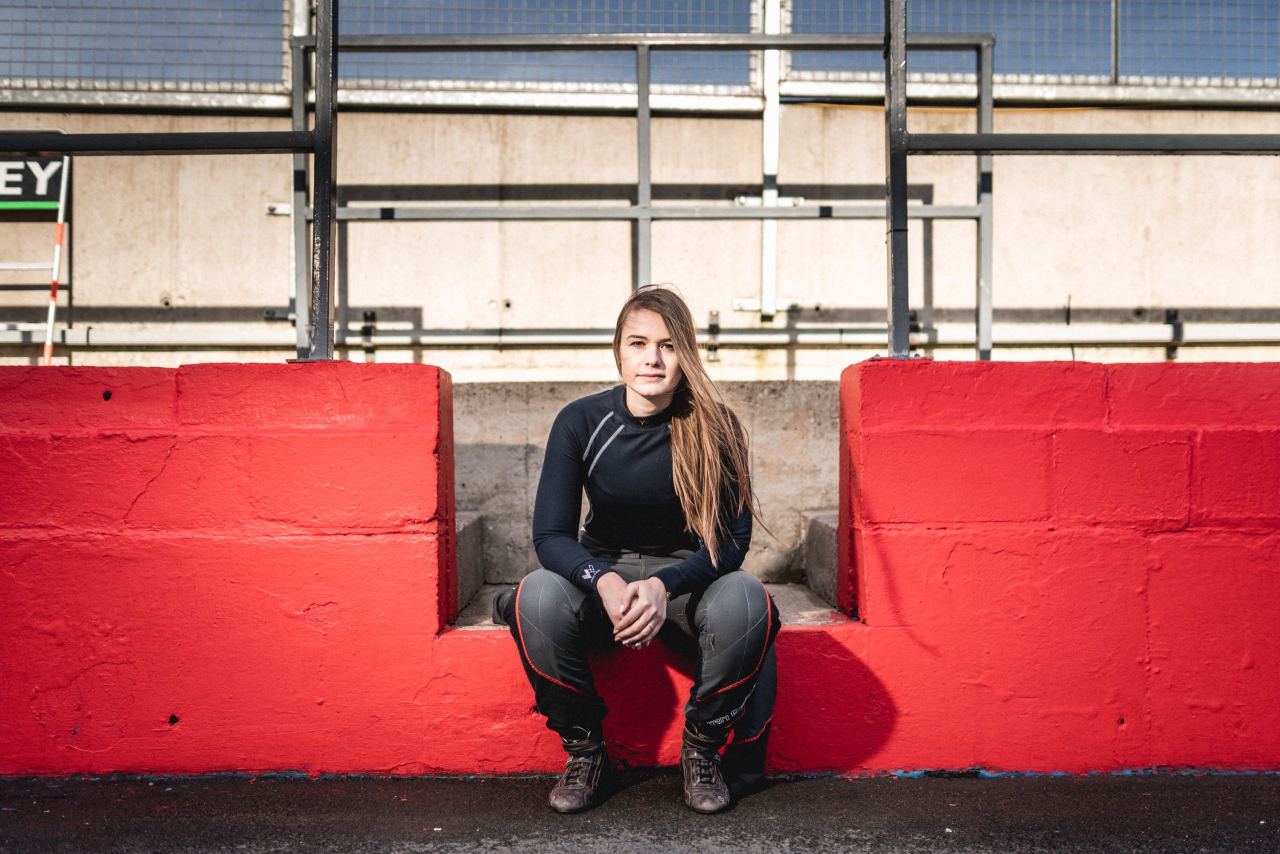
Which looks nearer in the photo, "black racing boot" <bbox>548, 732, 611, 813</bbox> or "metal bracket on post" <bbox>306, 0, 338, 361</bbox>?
"black racing boot" <bbox>548, 732, 611, 813</bbox>

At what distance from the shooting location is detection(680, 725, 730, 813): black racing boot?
6.12ft

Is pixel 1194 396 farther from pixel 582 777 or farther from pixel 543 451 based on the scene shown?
pixel 543 451

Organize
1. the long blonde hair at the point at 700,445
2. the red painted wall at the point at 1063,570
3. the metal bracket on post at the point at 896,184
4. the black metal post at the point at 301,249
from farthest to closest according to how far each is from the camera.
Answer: the black metal post at the point at 301,249
the metal bracket on post at the point at 896,184
the red painted wall at the point at 1063,570
the long blonde hair at the point at 700,445

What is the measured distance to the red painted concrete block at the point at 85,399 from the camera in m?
2.08

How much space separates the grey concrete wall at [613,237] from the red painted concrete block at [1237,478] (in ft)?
7.81

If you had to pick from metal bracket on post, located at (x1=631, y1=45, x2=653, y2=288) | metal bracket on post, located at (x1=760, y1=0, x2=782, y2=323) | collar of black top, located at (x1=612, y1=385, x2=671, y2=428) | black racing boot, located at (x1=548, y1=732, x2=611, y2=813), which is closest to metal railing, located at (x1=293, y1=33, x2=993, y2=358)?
metal bracket on post, located at (x1=631, y1=45, x2=653, y2=288)

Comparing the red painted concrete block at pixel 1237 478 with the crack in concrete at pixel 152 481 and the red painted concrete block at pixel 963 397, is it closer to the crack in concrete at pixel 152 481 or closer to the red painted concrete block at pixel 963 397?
the red painted concrete block at pixel 963 397

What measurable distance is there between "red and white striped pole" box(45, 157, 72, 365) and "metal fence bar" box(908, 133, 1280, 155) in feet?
14.1

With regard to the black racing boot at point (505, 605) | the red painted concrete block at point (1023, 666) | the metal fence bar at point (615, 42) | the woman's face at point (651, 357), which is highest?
the metal fence bar at point (615, 42)

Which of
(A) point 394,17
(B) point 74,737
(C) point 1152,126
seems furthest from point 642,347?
(C) point 1152,126

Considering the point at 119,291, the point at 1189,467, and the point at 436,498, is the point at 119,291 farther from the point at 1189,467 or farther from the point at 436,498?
the point at 1189,467

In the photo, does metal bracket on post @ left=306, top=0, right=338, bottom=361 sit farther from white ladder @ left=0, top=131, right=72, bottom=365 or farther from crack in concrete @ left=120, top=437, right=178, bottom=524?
white ladder @ left=0, top=131, right=72, bottom=365

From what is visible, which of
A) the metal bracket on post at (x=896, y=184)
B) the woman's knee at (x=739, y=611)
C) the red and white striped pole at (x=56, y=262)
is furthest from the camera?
the red and white striped pole at (x=56, y=262)

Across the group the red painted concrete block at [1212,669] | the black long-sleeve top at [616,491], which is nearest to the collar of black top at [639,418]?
the black long-sleeve top at [616,491]
